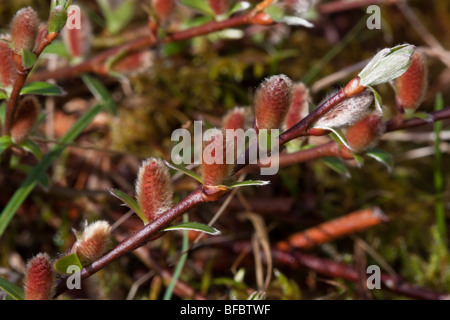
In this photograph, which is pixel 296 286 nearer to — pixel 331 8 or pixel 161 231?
pixel 161 231

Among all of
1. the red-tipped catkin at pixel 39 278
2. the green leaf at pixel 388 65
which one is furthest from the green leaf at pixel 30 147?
the green leaf at pixel 388 65

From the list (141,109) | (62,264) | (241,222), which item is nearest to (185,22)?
(141,109)

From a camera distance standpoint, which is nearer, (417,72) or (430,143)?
(417,72)

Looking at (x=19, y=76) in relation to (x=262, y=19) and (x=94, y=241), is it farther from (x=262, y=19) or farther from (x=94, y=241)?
(x=262, y=19)

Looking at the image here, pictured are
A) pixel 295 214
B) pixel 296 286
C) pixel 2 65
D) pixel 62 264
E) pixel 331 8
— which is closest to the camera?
pixel 62 264

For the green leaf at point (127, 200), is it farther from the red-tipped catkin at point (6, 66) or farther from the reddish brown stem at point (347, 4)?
the reddish brown stem at point (347, 4)

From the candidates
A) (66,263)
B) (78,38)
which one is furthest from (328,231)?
(78,38)

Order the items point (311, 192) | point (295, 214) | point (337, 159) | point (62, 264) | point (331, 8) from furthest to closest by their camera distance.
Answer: point (331, 8)
point (311, 192)
point (295, 214)
point (337, 159)
point (62, 264)
